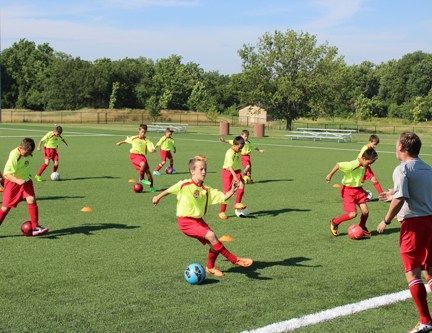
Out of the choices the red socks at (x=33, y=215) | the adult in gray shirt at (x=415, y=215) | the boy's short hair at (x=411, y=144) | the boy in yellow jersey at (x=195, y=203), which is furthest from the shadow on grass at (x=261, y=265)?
the red socks at (x=33, y=215)

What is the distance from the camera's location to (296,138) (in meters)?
49.2

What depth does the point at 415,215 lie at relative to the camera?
6105 millimetres

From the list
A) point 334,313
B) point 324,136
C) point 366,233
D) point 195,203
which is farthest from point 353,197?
point 324,136

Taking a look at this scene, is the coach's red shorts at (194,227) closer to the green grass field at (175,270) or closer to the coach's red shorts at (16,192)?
the green grass field at (175,270)

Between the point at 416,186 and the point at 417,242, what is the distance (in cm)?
57

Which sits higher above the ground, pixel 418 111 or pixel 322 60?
pixel 322 60

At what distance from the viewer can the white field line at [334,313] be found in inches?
243

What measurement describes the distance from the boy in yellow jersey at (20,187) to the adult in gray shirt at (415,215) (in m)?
6.60

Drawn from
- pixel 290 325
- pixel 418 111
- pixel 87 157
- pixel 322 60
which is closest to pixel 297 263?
pixel 290 325

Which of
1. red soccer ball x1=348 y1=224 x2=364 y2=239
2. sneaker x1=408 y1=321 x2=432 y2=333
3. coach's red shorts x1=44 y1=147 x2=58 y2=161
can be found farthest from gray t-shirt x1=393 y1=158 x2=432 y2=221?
coach's red shorts x1=44 y1=147 x2=58 y2=161

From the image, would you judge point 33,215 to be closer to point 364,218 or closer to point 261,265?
point 261,265

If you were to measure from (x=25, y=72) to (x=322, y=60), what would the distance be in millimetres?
67170

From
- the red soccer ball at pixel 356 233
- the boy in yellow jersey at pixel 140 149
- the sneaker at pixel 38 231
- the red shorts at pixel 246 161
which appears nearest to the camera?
the sneaker at pixel 38 231

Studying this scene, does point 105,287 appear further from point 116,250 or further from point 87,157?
point 87,157
